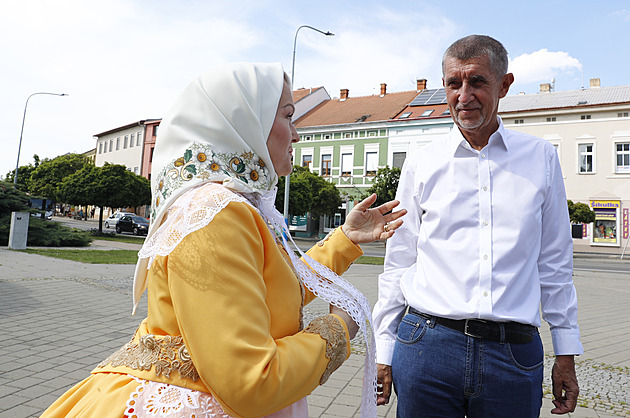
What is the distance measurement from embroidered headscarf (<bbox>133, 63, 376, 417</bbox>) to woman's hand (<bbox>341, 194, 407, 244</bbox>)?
57 cm

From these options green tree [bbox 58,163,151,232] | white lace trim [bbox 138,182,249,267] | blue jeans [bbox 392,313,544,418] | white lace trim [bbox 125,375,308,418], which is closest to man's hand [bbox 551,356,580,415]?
blue jeans [bbox 392,313,544,418]

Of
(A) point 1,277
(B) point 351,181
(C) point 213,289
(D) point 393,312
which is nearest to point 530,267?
(D) point 393,312

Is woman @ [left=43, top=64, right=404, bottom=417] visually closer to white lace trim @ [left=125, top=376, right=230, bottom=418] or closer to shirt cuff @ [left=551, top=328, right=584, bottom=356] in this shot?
white lace trim @ [left=125, top=376, right=230, bottom=418]

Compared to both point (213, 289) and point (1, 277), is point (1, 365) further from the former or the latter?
point (1, 277)

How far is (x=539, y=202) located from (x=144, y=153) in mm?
52764

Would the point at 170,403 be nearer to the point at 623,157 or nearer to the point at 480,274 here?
the point at 480,274

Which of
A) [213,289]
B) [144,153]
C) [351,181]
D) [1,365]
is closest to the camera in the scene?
[213,289]

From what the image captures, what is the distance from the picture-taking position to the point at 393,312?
232 centimetres

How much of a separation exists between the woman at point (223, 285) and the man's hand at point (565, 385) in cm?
103

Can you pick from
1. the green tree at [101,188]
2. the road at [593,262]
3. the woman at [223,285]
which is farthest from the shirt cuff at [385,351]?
the green tree at [101,188]

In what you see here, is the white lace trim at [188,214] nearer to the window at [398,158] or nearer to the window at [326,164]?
the window at [398,158]

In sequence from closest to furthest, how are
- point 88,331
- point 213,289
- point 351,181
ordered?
point 213,289, point 88,331, point 351,181

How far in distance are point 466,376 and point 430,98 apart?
121 feet

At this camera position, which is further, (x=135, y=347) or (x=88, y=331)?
(x=88, y=331)
